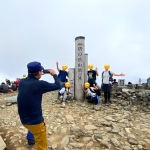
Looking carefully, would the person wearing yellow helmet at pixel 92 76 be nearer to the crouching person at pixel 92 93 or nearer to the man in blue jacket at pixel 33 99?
the crouching person at pixel 92 93

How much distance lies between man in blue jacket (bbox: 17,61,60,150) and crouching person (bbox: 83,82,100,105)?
6734mm

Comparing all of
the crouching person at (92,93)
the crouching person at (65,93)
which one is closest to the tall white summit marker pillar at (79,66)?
the crouching person at (92,93)

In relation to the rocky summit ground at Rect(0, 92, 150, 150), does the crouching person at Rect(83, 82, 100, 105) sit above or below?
above

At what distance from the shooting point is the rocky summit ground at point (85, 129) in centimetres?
566

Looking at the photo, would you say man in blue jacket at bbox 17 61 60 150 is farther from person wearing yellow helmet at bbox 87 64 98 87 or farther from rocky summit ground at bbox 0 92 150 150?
person wearing yellow helmet at bbox 87 64 98 87

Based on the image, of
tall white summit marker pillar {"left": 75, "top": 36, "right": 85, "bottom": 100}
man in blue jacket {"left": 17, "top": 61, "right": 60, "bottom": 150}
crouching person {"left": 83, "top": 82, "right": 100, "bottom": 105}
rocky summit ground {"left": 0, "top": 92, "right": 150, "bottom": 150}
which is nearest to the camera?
man in blue jacket {"left": 17, "top": 61, "right": 60, "bottom": 150}

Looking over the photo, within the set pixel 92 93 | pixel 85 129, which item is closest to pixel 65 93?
pixel 92 93

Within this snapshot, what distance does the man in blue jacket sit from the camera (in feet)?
12.4

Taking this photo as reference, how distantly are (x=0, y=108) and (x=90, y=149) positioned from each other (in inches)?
269

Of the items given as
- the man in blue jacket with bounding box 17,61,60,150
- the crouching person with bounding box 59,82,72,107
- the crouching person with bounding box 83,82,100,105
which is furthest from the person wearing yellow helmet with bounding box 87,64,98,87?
the man in blue jacket with bounding box 17,61,60,150

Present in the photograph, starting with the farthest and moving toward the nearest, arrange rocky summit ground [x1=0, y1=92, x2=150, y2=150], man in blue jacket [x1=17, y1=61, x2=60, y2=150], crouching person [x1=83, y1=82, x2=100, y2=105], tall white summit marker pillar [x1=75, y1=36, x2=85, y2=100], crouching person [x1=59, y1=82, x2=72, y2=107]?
tall white summit marker pillar [x1=75, y1=36, x2=85, y2=100] < crouching person [x1=59, y1=82, x2=72, y2=107] < crouching person [x1=83, y1=82, x2=100, y2=105] < rocky summit ground [x1=0, y1=92, x2=150, y2=150] < man in blue jacket [x1=17, y1=61, x2=60, y2=150]

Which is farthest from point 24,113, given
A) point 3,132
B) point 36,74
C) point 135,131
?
point 135,131

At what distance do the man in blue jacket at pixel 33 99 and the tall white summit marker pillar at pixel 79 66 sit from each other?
733 cm

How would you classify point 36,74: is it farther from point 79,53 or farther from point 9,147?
point 79,53
